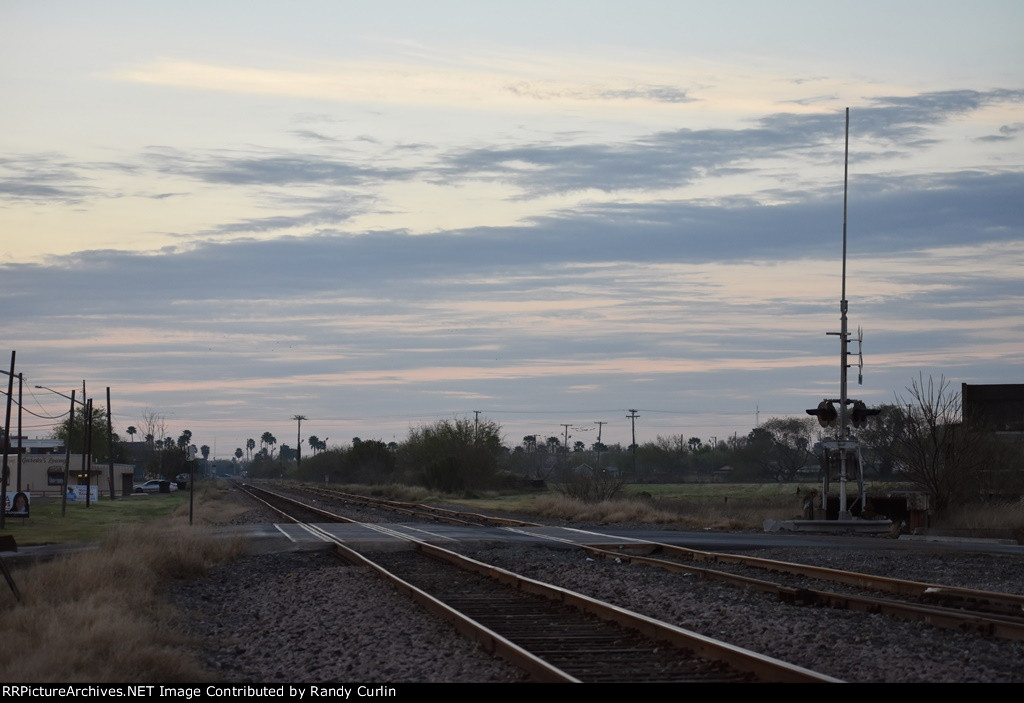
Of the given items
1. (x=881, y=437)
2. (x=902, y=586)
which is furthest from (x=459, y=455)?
(x=902, y=586)

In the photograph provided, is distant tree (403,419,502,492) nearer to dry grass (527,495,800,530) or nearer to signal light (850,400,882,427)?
dry grass (527,495,800,530)

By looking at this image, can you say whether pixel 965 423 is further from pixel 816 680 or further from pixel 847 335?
pixel 816 680

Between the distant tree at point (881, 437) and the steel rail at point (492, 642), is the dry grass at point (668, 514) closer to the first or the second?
the distant tree at point (881, 437)

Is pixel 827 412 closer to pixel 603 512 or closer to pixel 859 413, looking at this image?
pixel 859 413

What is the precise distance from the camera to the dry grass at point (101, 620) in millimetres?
10695

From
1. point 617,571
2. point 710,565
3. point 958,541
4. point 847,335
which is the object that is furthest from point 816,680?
point 847,335

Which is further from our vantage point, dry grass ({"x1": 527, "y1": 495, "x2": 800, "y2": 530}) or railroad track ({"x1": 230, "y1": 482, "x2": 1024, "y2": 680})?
dry grass ({"x1": 527, "y1": 495, "x2": 800, "y2": 530})

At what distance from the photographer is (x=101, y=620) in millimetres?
13125

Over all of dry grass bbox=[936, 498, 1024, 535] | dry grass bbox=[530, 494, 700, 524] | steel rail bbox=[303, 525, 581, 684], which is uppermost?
steel rail bbox=[303, 525, 581, 684]

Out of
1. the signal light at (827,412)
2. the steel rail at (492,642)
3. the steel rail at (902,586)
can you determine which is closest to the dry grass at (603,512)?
the signal light at (827,412)

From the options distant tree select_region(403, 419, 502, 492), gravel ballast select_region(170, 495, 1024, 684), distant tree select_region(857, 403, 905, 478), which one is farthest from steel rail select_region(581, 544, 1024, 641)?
distant tree select_region(403, 419, 502, 492)

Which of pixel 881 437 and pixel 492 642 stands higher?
pixel 881 437

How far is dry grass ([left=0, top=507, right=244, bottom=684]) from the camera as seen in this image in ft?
35.1

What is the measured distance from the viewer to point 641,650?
11.8 meters
